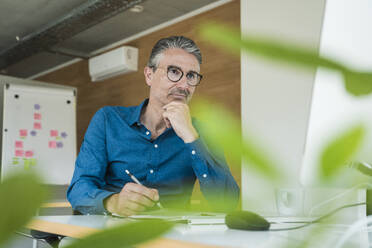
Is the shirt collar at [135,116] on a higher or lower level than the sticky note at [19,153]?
higher

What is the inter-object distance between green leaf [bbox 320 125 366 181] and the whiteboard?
371 cm

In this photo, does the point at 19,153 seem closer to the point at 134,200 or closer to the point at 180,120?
the point at 180,120

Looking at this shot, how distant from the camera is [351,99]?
0.10 m

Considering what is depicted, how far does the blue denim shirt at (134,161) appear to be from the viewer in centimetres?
130

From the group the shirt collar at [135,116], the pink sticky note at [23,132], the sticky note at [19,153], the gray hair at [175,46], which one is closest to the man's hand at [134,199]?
the shirt collar at [135,116]

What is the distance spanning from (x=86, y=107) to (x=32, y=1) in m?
1.64

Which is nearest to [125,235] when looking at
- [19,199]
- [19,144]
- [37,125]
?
[19,199]

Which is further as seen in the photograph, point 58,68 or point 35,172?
point 58,68

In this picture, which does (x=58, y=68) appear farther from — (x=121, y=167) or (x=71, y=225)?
(x=71, y=225)

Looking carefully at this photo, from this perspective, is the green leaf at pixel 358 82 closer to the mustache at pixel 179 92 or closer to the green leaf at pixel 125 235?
the green leaf at pixel 125 235

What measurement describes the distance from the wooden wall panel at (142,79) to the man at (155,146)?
0.86m

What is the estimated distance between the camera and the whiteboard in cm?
368

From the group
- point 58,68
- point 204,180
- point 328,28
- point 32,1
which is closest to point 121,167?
point 204,180

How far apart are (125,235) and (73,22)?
150 inches
